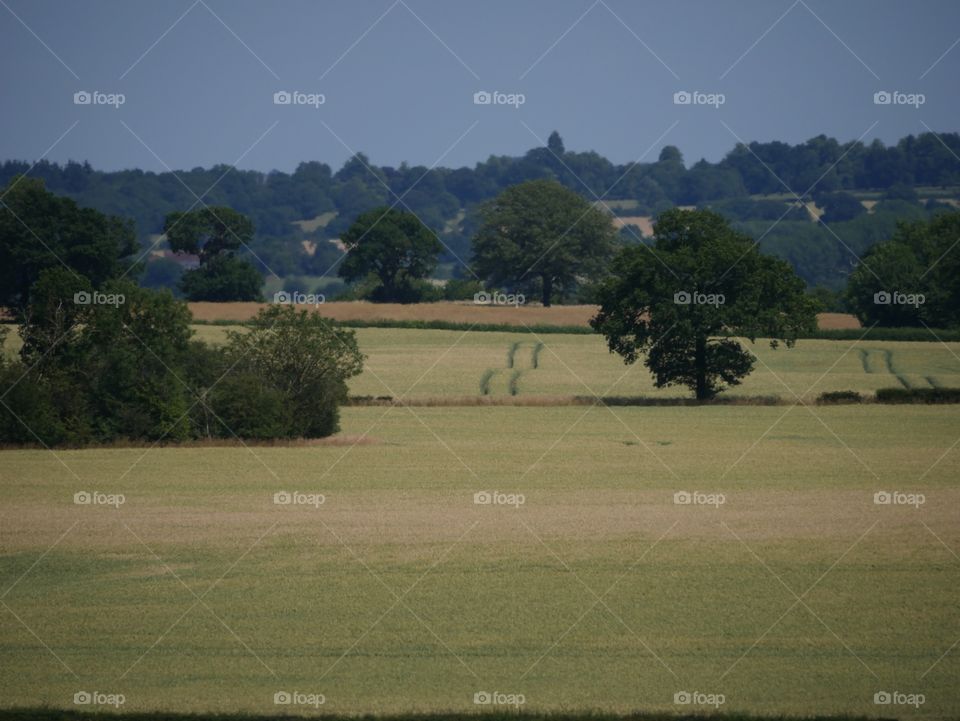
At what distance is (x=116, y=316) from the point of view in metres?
47.7

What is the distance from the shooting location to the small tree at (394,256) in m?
115

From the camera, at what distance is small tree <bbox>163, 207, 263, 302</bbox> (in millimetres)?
107750

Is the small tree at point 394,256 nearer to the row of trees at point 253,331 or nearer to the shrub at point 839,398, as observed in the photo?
the row of trees at point 253,331

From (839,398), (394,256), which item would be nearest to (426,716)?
(839,398)

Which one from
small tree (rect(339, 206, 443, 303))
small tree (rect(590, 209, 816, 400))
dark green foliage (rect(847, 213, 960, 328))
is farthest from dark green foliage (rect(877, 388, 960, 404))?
small tree (rect(339, 206, 443, 303))

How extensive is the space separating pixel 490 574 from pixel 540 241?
325 feet

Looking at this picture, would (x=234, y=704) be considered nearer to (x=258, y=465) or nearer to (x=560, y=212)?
(x=258, y=465)

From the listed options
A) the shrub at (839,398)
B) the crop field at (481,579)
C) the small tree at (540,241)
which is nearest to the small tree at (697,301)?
the shrub at (839,398)

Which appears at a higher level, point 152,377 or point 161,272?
point 161,272

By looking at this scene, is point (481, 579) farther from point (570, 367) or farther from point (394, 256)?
point (394, 256)

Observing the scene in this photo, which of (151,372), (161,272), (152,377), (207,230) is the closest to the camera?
(152,377)

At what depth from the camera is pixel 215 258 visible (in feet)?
362

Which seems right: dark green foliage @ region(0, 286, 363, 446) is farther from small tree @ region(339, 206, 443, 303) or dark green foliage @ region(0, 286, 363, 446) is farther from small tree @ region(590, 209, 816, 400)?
small tree @ region(339, 206, 443, 303)

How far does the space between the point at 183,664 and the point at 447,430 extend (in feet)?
102
